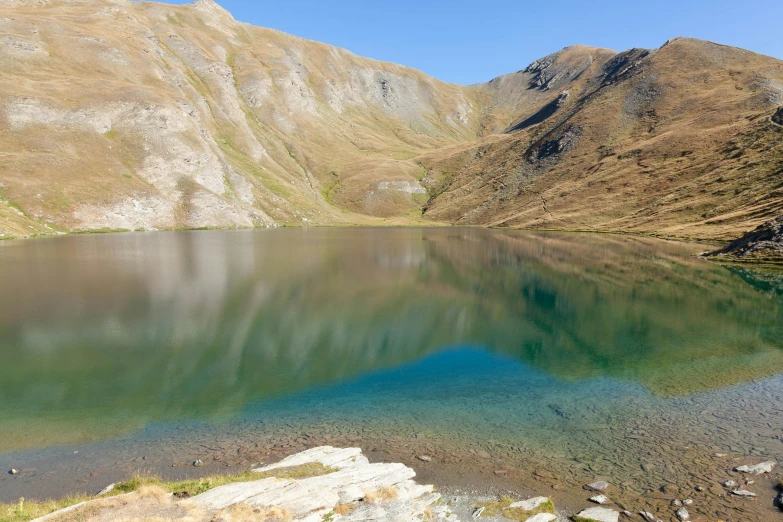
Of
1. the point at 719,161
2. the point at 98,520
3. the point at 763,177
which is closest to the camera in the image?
the point at 98,520

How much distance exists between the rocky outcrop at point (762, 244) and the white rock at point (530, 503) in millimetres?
81494

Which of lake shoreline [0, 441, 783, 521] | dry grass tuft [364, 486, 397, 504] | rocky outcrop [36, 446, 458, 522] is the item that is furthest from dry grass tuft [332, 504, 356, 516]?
lake shoreline [0, 441, 783, 521]

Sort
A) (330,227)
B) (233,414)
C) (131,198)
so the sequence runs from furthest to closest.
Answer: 1. (330,227)
2. (131,198)
3. (233,414)

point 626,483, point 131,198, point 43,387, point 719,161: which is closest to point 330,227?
point 131,198

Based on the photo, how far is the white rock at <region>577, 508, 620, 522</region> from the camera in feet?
45.8

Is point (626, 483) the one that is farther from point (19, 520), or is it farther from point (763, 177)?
point (763, 177)

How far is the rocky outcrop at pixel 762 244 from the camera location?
240ft

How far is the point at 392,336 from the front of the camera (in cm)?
3616

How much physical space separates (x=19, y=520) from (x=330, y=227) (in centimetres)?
16574

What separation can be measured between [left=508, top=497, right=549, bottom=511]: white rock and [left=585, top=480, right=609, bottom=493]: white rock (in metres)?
2.16

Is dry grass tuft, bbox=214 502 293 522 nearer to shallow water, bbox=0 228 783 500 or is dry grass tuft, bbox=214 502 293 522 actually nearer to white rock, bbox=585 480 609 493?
shallow water, bbox=0 228 783 500

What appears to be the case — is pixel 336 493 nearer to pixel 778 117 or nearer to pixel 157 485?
pixel 157 485

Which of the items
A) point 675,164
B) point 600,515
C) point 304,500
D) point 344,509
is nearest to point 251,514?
point 304,500

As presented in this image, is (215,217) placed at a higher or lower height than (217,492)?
higher
